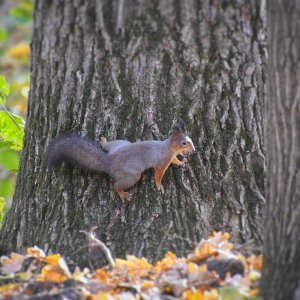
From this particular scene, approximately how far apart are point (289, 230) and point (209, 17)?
5.10 feet

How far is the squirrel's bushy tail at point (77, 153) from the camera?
12.8 ft

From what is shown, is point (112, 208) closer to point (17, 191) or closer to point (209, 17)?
point (17, 191)

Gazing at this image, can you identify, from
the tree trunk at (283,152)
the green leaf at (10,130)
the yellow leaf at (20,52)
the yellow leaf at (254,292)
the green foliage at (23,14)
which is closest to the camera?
the tree trunk at (283,152)

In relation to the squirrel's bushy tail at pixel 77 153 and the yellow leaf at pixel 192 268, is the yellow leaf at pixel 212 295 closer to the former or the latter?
the yellow leaf at pixel 192 268

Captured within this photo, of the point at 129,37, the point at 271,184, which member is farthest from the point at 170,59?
the point at 271,184

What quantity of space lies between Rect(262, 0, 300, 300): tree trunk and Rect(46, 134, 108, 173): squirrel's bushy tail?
1.41 meters

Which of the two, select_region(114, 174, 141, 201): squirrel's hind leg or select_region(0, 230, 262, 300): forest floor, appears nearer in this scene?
select_region(0, 230, 262, 300): forest floor

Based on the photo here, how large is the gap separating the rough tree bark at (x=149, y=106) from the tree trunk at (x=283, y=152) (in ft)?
2.77

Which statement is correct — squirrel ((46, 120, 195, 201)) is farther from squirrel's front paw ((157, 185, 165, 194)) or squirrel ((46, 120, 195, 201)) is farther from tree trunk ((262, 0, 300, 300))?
tree trunk ((262, 0, 300, 300))

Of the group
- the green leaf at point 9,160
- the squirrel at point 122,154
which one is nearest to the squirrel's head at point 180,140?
the squirrel at point 122,154

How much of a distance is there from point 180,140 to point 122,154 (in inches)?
15.7

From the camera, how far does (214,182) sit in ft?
12.6

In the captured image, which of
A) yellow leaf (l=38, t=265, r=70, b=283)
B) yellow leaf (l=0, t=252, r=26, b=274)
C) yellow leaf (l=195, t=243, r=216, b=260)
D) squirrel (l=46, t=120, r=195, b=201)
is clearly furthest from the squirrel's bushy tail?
yellow leaf (l=195, t=243, r=216, b=260)

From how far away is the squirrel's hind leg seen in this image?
3.85 metres
